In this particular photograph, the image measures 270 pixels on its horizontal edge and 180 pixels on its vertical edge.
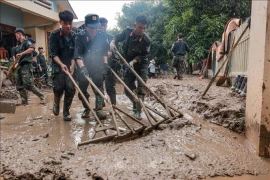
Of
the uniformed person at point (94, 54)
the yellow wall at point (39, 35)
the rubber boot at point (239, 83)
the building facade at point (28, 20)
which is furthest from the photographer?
the yellow wall at point (39, 35)

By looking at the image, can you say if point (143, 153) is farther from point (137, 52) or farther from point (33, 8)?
point (33, 8)

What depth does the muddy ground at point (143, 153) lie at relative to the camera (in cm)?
196

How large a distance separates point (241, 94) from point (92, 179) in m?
3.05

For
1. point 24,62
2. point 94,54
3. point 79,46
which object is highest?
point 79,46

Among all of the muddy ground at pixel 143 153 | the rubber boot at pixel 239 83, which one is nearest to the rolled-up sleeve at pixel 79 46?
the muddy ground at pixel 143 153

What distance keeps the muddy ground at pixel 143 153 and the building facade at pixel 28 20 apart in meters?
8.66

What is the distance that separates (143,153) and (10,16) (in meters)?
11.5

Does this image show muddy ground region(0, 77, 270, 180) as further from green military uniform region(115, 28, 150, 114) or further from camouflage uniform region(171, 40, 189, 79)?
camouflage uniform region(171, 40, 189, 79)

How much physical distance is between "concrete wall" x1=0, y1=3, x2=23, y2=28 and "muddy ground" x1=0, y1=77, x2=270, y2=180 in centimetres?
876

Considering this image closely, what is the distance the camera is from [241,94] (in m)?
3.93

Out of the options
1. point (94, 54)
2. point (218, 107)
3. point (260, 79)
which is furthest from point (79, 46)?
point (260, 79)

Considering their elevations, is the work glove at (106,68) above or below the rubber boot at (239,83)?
above

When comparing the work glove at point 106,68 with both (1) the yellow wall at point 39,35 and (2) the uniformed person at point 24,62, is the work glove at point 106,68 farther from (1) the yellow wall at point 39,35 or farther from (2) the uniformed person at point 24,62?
(1) the yellow wall at point 39,35

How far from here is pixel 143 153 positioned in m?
2.29
